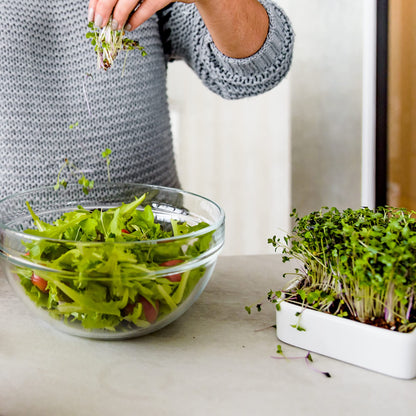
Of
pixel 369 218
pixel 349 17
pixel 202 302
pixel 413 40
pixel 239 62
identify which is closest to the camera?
pixel 369 218

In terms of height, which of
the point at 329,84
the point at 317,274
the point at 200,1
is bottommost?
the point at 317,274

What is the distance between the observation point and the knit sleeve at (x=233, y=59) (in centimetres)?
113

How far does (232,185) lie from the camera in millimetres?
2555

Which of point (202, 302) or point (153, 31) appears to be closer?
point (202, 302)

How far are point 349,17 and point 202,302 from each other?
1.79 meters

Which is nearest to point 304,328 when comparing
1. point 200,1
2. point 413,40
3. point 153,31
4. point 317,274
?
point 317,274

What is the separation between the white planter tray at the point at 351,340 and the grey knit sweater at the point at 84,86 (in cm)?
59

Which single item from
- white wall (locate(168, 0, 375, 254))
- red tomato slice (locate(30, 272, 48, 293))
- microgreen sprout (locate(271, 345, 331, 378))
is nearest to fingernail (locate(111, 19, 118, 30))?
red tomato slice (locate(30, 272, 48, 293))

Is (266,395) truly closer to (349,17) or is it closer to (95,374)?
(95,374)

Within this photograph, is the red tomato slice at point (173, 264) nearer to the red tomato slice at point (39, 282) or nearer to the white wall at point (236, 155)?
the red tomato slice at point (39, 282)

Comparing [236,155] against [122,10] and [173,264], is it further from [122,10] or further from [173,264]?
[173,264]

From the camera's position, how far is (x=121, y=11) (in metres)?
0.80

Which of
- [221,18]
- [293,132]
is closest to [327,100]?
[293,132]

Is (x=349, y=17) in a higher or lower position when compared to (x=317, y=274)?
higher
